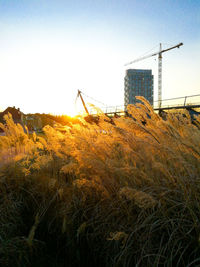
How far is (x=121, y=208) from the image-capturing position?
1825 millimetres

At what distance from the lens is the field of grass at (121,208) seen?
143 centimetres

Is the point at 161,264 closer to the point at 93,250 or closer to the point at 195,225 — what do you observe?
the point at 195,225

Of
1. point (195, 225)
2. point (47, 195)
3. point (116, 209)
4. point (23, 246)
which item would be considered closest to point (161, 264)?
point (195, 225)

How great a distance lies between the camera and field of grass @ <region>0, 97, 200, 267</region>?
56.2 inches

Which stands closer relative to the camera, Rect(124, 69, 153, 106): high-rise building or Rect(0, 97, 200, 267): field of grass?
Rect(0, 97, 200, 267): field of grass

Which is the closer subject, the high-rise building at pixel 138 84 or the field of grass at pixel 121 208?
the field of grass at pixel 121 208

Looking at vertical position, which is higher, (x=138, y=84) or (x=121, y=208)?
(x=138, y=84)

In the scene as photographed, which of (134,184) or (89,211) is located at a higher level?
(134,184)

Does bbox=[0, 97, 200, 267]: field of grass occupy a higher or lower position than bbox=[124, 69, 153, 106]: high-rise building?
Result: lower

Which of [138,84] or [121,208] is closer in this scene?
[121,208]

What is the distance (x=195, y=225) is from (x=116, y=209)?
699 mm

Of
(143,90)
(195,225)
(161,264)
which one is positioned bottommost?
(161,264)

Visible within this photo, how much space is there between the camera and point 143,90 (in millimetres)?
134500

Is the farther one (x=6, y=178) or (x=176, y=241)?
(x=6, y=178)
